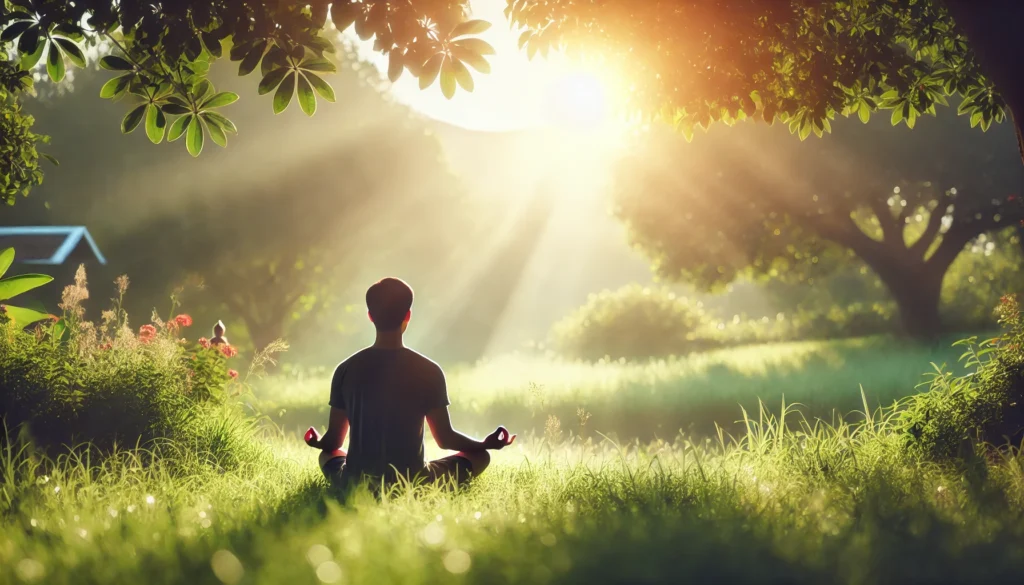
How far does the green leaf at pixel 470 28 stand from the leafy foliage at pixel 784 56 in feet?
6.14

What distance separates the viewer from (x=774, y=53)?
684 centimetres

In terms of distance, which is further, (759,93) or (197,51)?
(759,93)

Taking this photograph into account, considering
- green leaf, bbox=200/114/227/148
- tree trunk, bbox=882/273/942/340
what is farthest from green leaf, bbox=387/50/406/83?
tree trunk, bbox=882/273/942/340

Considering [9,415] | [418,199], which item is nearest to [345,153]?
[418,199]

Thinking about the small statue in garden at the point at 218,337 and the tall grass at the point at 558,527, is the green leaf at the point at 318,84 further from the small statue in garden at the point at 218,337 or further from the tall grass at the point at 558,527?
the small statue in garden at the point at 218,337

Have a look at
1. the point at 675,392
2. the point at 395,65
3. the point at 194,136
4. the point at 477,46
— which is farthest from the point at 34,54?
the point at 675,392

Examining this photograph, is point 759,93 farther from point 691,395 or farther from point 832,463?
point 691,395

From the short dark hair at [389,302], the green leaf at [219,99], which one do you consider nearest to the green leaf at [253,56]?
the green leaf at [219,99]

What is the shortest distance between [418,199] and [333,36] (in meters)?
6.12

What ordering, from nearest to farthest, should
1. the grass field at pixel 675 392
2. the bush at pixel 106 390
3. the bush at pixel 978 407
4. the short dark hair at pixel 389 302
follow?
the short dark hair at pixel 389 302, the bush at pixel 978 407, the bush at pixel 106 390, the grass field at pixel 675 392

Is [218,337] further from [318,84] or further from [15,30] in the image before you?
[318,84]

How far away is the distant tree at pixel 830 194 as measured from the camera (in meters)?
20.4

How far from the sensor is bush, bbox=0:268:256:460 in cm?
655

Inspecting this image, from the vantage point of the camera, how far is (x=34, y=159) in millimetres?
8078
